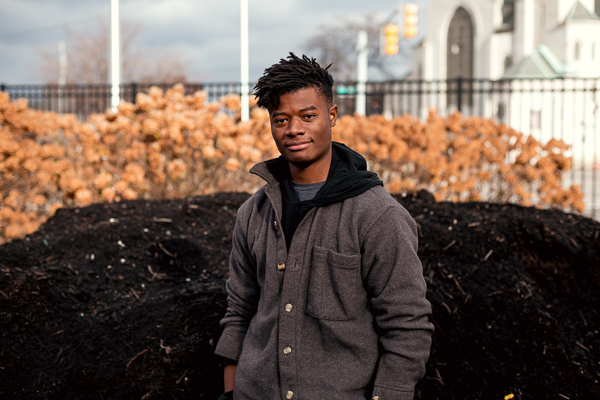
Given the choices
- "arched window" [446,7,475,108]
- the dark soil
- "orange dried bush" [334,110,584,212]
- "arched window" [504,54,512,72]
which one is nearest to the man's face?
the dark soil

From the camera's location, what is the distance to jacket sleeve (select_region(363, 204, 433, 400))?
144 centimetres

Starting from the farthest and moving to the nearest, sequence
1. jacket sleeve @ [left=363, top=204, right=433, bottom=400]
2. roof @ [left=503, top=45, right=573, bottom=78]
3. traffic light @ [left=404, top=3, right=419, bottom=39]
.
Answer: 1. roof @ [left=503, top=45, right=573, bottom=78]
2. traffic light @ [left=404, top=3, right=419, bottom=39]
3. jacket sleeve @ [left=363, top=204, right=433, bottom=400]

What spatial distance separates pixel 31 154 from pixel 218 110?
1951mm

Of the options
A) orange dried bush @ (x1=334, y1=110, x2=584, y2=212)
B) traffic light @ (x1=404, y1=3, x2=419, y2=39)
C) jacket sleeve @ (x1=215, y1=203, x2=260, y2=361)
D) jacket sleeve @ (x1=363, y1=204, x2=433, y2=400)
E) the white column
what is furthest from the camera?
the white column

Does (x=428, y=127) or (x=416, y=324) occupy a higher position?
(x=428, y=127)

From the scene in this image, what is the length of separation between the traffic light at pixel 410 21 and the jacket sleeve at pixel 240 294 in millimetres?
16977

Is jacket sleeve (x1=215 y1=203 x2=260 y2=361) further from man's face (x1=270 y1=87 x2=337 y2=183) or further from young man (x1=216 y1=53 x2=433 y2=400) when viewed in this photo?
man's face (x1=270 y1=87 x2=337 y2=183)

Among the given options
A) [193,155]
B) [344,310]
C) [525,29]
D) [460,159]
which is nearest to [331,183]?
[344,310]

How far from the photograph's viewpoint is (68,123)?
592 cm

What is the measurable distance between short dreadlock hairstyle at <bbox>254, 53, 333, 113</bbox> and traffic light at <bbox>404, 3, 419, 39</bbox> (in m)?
17.0

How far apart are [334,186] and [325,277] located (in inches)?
10.3

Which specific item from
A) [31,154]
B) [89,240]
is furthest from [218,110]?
[89,240]

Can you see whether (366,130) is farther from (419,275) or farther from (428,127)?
(419,275)

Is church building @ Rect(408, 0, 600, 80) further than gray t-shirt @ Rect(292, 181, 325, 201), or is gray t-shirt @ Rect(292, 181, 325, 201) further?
church building @ Rect(408, 0, 600, 80)
